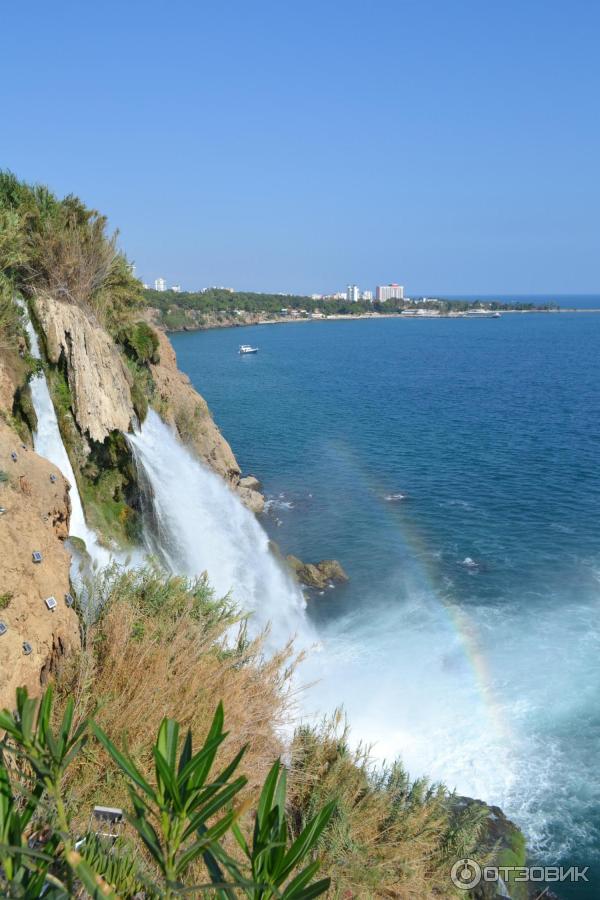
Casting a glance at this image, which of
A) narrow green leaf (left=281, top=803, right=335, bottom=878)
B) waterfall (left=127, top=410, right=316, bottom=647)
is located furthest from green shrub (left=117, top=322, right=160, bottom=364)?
narrow green leaf (left=281, top=803, right=335, bottom=878)

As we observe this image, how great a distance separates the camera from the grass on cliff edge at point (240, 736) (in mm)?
6172

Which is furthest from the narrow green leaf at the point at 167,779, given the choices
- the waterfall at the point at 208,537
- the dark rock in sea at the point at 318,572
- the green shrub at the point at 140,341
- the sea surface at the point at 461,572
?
the green shrub at the point at 140,341

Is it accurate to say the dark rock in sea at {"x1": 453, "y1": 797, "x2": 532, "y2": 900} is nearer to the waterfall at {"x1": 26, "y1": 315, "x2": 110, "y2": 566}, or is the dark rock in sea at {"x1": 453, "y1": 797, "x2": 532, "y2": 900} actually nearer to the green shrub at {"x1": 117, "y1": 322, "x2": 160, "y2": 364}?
the waterfall at {"x1": 26, "y1": 315, "x2": 110, "y2": 566}

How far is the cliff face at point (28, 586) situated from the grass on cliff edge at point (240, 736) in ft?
1.06

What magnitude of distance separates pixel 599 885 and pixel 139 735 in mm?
9065

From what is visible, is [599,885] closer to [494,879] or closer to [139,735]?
[494,879]

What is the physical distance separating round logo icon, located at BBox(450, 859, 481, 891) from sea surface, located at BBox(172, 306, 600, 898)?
3.19m

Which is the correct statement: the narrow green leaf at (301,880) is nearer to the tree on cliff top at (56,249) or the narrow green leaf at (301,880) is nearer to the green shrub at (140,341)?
the tree on cliff top at (56,249)

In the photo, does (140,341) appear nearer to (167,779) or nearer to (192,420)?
(192,420)

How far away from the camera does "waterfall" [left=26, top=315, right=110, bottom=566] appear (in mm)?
12688

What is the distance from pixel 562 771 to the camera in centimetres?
1294

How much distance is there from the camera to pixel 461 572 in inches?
843

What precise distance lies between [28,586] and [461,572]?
16.6m

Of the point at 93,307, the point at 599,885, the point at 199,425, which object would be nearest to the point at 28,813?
the point at 599,885
